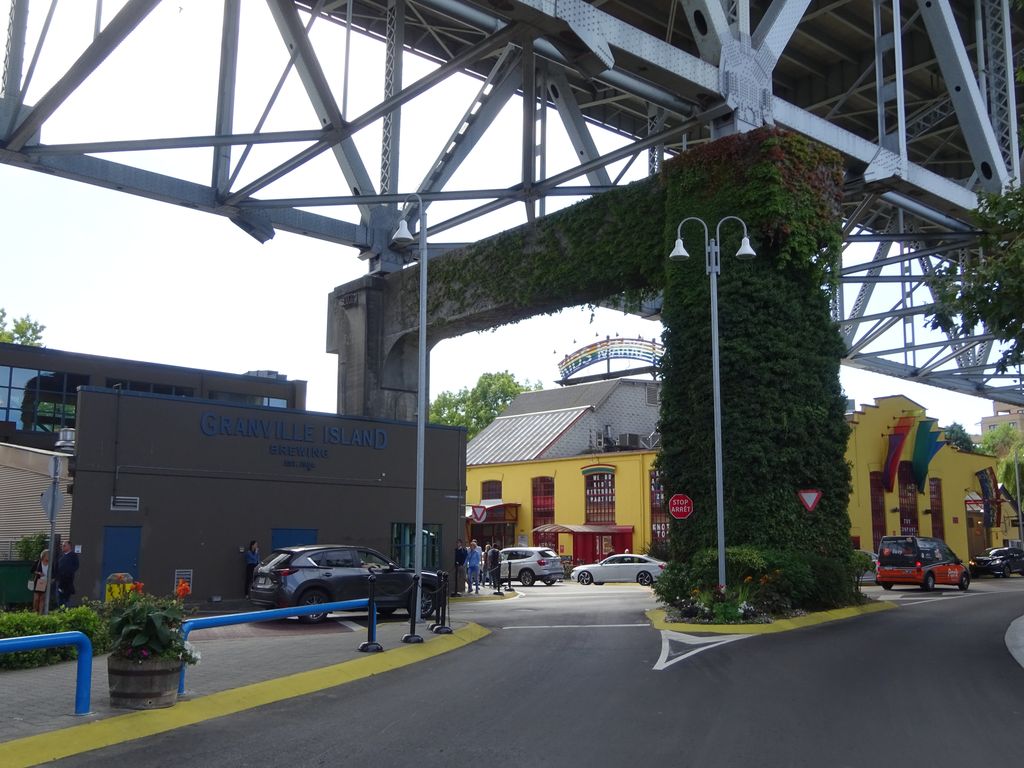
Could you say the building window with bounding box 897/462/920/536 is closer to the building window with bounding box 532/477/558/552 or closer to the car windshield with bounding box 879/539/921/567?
the car windshield with bounding box 879/539/921/567

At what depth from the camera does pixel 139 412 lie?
23.8m

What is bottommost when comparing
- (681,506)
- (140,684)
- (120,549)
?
(140,684)

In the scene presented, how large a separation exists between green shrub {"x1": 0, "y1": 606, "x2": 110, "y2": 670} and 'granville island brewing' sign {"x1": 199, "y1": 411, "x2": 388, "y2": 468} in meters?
11.4

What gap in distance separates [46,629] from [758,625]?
11968 millimetres

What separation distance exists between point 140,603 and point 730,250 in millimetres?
16221

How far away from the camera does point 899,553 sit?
3553 cm

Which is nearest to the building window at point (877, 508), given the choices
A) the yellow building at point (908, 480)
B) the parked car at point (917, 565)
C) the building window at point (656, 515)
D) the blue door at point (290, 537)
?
the yellow building at point (908, 480)

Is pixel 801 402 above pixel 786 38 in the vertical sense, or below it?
below

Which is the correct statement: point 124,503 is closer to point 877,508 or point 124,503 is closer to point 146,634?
point 146,634

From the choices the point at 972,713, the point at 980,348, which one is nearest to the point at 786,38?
the point at 972,713

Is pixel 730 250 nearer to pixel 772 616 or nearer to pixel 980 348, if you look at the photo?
pixel 772 616

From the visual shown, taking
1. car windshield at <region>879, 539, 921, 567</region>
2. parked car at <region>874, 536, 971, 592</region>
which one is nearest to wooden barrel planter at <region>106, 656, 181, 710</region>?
parked car at <region>874, 536, 971, 592</region>

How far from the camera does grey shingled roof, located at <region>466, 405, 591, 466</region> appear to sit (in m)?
58.1

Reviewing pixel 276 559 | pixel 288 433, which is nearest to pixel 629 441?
pixel 288 433
